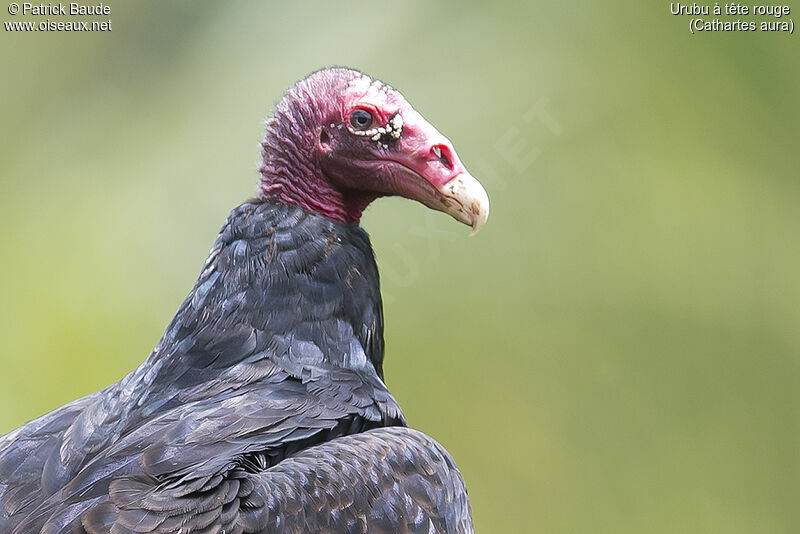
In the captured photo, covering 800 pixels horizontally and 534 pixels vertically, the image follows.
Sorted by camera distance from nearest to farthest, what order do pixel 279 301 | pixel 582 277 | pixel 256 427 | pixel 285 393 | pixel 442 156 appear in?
pixel 256 427 < pixel 285 393 < pixel 279 301 < pixel 442 156 < pixel 582 277

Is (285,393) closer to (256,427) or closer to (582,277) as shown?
(256,427)

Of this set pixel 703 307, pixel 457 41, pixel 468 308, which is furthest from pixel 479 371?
pixel 457 41

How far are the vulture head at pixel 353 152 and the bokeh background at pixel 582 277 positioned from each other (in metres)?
2.28

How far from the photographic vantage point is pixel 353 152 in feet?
9.26

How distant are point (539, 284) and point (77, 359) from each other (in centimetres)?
253


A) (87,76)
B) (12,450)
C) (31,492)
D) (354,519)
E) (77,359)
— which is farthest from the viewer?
(87,76)

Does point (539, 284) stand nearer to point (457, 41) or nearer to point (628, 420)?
point (628, 420)

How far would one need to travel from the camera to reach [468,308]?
207 inches

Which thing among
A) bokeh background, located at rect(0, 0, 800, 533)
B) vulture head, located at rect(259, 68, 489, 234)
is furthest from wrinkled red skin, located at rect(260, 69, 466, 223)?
bokeh background, located at rect(0, 0, 800, 533)

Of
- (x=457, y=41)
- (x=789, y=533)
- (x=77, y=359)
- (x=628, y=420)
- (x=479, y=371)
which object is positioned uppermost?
(x=457, y=41)

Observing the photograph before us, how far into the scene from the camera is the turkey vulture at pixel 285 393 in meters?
2.15

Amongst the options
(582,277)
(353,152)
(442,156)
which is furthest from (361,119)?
(582,277)

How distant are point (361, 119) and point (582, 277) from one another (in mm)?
2794

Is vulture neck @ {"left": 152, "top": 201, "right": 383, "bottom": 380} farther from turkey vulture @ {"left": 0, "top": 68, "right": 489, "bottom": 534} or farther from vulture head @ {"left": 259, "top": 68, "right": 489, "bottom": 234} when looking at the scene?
vulture head @ {"left": 259, "top": 68, "right": 489, "bottom": 234}
